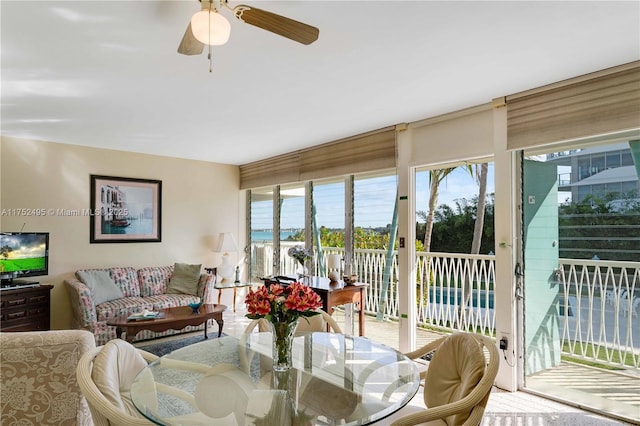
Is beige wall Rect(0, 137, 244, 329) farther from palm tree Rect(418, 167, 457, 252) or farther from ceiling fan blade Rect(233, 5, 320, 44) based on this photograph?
ceiling fan blade Rect(233, 5, 320, 44)

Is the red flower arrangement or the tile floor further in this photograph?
the tile floor

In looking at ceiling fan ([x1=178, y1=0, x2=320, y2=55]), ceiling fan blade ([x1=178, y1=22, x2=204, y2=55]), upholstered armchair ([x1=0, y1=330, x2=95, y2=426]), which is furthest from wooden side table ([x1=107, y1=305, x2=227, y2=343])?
ceiling fan ([x1=178, y1=0, x2=320, y2=55])

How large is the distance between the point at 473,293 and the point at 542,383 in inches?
61.2

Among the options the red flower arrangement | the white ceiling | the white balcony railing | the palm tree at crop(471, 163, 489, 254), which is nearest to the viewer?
the red flower arrangement

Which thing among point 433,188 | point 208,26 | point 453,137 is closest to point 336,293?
point 433,188

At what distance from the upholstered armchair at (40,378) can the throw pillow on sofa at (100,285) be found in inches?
120

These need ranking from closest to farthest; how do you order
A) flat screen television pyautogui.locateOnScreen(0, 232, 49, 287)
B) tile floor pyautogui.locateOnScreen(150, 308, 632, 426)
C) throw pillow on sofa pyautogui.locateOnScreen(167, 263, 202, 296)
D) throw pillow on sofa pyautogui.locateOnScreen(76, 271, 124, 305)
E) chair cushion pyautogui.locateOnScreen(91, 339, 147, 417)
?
chair cushion pyautogui.locateOnScreen(91, 339, 147, 417)
tile floor pyautogui.locateOnScreen(150, 308, 632, 426)
flat screen television pyautogui.locateOnScreen(0, 232, 49, 287)
throw pillow on sofa pyautogui.locateOnScreen(76, 271, 124, 305)
throw pillow on sofa pyautogui.locateOnScreen(167, 263, 202, 296)

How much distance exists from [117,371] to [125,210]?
4236mm

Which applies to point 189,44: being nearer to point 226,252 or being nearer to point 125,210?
point 125,210

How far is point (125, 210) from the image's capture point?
5344 mm

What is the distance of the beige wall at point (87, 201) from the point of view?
15.0ft

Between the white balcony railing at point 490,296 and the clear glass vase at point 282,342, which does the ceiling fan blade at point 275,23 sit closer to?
the clear glass vase at point 282,342

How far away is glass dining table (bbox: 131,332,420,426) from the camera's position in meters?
1.55

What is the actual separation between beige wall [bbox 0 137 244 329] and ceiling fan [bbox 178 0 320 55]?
4.13 m
